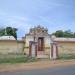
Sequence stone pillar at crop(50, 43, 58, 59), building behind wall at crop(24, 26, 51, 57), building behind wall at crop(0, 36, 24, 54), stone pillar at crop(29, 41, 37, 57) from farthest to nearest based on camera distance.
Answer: building behind wall at crop(24, 26, 51, 57) < building behind wall at crop(0, 36, 24, 54) < stone pillar at crop(50, 43, 58, 59) < stone pillar at crop(29, 41, 37, 57)

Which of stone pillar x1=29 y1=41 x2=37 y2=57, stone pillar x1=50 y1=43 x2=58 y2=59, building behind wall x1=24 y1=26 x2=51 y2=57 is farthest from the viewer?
building behind wall x1=24 y1=26 x2=51 y2=57

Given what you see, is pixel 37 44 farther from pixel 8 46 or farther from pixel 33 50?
pixel 33 50

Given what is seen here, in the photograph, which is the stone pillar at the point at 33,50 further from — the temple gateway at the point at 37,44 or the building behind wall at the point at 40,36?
the building behind wall at the point at 40,36

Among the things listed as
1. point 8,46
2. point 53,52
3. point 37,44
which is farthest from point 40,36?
point 53,52

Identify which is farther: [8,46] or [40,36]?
[40,36]

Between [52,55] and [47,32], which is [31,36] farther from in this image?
[52,55]

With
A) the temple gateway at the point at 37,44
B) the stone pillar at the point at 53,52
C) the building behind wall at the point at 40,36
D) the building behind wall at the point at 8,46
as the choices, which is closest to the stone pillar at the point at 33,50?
the stone pillar at the point at 53,52

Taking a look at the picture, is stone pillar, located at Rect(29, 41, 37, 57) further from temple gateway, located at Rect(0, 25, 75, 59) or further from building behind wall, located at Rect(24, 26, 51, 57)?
building behind wall, located at Rect(24, 26, 51, 57)

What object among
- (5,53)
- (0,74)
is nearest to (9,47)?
(5,53)

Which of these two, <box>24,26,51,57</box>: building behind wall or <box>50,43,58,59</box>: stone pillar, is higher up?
<box>24,26,51,57</box>: building behind wall

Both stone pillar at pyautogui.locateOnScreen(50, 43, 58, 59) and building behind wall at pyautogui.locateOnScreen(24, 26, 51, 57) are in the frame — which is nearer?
stone pillar at pyautogui.locateOnScreen(50, 43, 58, 59)

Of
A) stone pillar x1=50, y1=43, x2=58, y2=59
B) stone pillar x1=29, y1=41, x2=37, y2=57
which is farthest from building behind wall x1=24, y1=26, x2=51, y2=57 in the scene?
stone pillar x1=29, y1=41, x2=37, y2=57

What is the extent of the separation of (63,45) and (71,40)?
1617 mm

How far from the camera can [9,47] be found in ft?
141
